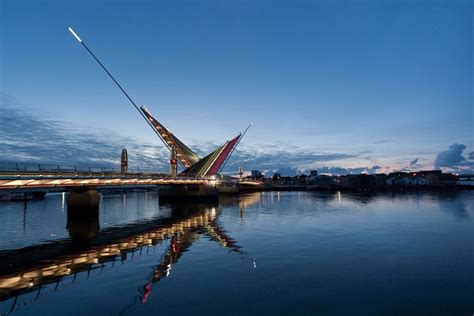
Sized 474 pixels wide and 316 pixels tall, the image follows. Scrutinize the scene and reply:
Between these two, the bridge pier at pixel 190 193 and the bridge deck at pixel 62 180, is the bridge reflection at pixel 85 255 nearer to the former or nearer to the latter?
the bridge deck at pixel 62 180

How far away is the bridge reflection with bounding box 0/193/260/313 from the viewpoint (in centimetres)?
1327

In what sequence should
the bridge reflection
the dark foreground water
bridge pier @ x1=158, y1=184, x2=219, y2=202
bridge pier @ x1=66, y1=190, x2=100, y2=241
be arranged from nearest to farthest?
the dark foreground water < the bridge reflection < bridge pier @ x1=66, y1=190, x2=100, y2=241 < bridge pier @ x1=158, y1=184, x2=219, y2=202

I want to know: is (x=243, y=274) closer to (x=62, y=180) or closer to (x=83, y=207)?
(x=62, y=180)

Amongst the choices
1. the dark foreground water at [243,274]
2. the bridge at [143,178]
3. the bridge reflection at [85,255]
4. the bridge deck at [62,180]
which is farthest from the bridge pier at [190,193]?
the dark foreground water at [243,274]

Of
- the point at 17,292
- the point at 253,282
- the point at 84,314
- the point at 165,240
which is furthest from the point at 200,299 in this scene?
the point at 165,240

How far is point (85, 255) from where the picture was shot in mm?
18875

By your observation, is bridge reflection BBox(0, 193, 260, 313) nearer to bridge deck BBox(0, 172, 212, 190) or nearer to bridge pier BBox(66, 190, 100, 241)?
bridge deck BBox(0, 172, 212, 190)

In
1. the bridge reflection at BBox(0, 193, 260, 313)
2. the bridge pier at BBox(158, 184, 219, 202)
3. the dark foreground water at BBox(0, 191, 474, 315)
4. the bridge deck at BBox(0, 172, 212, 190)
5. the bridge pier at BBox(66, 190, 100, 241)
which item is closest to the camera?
the dark foreground water at BBox(0, 191, 474, 315)

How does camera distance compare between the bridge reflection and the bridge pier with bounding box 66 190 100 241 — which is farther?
the bridge pier with bounding box 66 190 100 241

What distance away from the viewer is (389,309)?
981 centimetres

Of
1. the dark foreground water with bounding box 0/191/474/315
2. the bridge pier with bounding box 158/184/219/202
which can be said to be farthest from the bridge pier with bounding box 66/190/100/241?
the bridge pier with bounding box 158/184/219/202

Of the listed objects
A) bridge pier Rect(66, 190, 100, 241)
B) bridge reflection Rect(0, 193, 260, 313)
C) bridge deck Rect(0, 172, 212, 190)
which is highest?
bridge deck Rect(0, 172, 212, 190)

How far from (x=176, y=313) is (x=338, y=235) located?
17.9m

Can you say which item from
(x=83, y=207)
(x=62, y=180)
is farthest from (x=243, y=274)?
(x=83, y=207)
